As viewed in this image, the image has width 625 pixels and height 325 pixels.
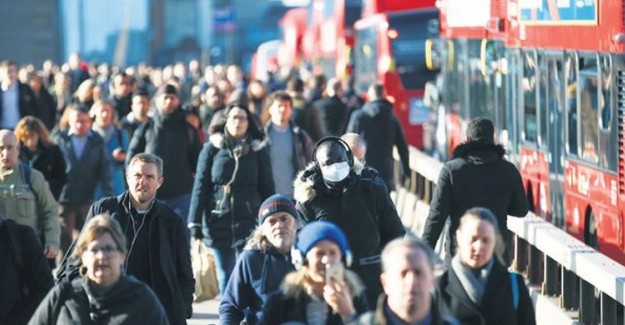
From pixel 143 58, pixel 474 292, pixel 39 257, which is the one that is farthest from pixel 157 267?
pixel 143 58

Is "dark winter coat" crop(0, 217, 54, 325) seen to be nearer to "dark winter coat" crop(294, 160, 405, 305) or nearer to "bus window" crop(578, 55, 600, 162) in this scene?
"dark winter coat" crop(294, 160, 405, 305)

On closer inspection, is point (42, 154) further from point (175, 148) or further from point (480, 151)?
point (480, 151)

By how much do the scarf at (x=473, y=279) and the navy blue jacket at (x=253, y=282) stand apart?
118 cm

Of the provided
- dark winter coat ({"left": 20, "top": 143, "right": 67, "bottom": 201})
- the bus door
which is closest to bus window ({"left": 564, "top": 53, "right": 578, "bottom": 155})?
the bus door

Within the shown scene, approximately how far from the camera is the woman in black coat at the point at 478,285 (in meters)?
8.34

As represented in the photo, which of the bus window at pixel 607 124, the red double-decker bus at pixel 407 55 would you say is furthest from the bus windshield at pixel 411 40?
the bus window at pixel 607 124

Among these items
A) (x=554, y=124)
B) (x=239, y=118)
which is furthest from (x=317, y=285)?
(x=554, y=124)

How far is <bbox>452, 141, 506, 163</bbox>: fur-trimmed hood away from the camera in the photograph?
12.7 m

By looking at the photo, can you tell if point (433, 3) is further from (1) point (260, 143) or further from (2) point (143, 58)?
(2) point (143, 58)

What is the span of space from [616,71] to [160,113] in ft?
12.2

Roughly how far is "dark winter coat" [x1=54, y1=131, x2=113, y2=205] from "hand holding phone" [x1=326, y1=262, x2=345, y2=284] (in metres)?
9.19

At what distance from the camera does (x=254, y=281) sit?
9.41 meters

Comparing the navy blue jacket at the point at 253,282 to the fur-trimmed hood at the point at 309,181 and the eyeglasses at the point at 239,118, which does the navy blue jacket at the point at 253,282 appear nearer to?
the fur-trimmed hood at the point at 309,181

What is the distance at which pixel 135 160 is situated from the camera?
10.8m
